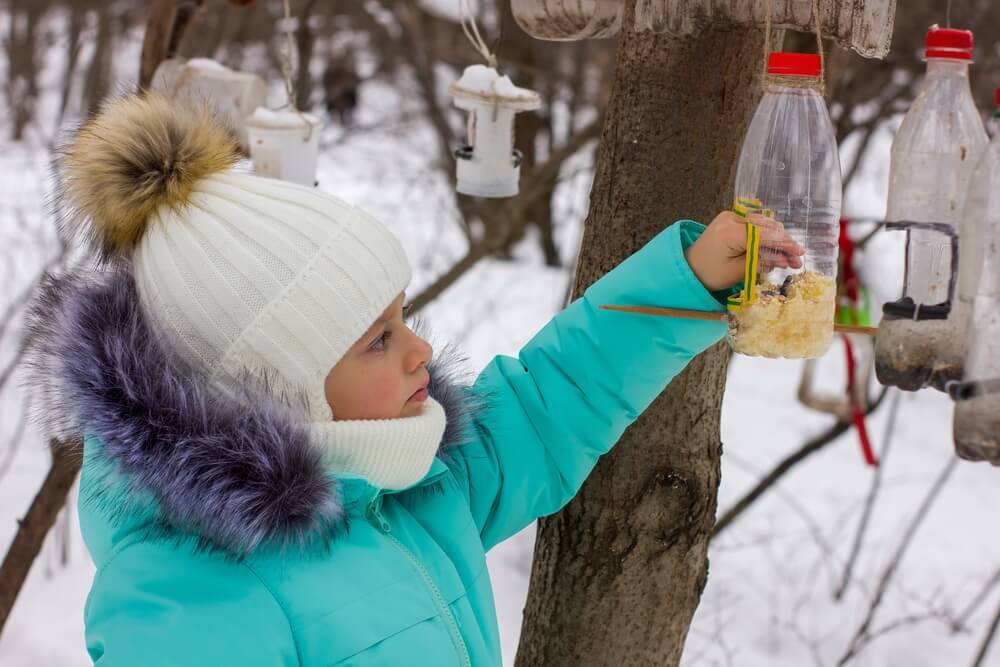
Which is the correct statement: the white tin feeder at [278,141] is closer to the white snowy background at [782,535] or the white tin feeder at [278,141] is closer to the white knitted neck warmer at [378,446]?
the white snowy background at [782,535]

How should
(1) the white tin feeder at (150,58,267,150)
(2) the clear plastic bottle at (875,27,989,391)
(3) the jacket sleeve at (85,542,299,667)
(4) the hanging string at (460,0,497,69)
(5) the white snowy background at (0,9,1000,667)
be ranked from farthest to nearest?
1. (5) the white snowy background at (0,9,1000,667)
2. (1) the white tin feeder at (150,58,267,150)
3. (4) the hanging string at (460,0,497,69)
4. (3) the jacket sleeve at (85,542,299,667)
5. (2) the clear plastic bottle at (875,27,989,391)

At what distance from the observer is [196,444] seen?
4.83ft

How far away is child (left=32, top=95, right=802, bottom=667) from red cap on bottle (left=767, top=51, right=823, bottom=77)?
0.76ft

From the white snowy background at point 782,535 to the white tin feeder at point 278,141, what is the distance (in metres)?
0.49

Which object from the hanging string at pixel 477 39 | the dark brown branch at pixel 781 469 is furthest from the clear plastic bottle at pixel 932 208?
the dark brown branch at pixel 781 469

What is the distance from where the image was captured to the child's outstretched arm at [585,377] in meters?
1.53

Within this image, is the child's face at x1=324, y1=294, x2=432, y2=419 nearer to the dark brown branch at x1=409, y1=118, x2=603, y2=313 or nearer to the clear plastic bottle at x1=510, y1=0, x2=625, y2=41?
the clear plastic bottle at x1=510, y1=0, x2=625, y2=41

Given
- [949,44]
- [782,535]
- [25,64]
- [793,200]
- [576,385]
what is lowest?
[782,535]

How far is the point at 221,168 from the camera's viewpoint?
1644mm

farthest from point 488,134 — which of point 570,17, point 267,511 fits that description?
point 267,511

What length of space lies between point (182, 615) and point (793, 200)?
41.1 inches

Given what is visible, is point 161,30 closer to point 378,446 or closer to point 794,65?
point 378,446

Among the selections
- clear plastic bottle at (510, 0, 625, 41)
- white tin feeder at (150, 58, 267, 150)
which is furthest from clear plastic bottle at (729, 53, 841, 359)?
white tin feeder at (150, 58, 267, 150)

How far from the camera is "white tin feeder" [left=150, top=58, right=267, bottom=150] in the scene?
253cm
